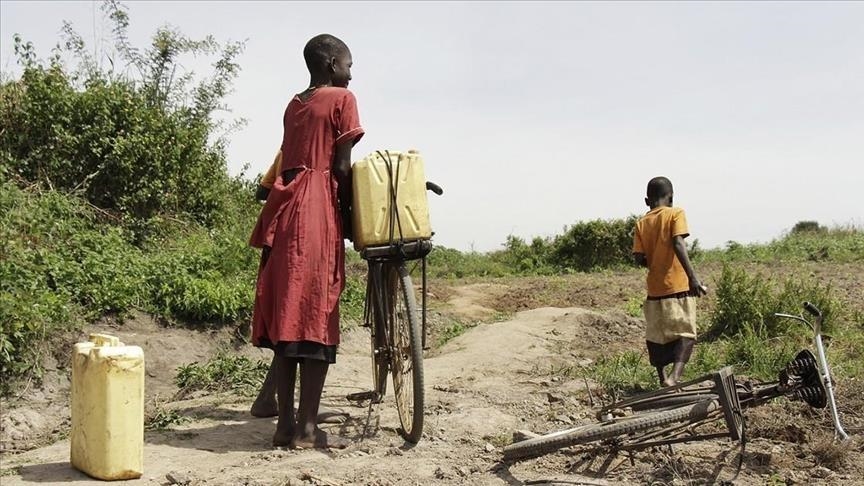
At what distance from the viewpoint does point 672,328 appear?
614 centimetres

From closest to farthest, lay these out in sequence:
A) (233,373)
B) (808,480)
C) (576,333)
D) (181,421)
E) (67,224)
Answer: (808,480), (181,421), (233,373), (67,224), (576,333)

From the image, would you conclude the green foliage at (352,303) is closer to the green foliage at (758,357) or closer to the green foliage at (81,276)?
the green foliage at (81,276)

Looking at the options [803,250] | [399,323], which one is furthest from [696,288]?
[803,250]

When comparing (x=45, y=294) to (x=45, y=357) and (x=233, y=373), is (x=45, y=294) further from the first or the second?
(x=233, y=373)

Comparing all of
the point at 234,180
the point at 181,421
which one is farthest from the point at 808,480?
the point at 234,180

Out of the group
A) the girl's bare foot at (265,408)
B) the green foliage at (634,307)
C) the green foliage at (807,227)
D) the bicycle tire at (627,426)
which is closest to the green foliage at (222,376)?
the girl's bare foot at (265,408)

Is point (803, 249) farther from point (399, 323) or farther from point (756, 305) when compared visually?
point (399, 323)

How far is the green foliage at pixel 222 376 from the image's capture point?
19.7 ft

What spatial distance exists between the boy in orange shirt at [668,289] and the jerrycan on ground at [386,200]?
2.48 meters

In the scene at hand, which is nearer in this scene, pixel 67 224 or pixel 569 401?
pixel 569 401

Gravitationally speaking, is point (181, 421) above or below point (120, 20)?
below

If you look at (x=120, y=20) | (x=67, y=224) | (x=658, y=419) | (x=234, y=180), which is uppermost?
(x=120, y=20)

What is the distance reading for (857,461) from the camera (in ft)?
13.5

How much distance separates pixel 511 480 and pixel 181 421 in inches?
83.3
